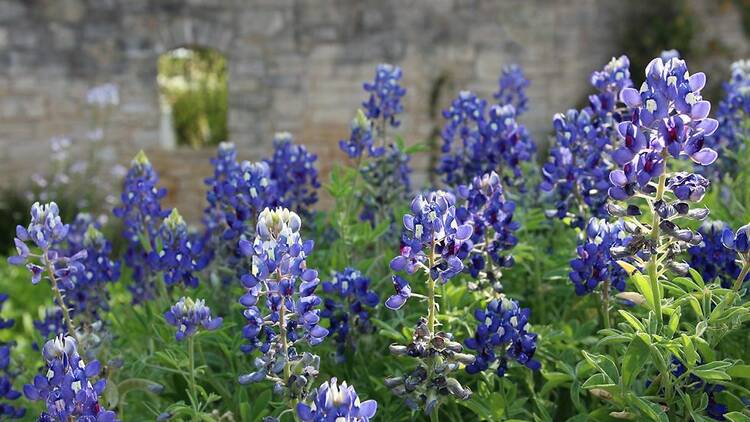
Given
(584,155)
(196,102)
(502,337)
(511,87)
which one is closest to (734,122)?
(511,87)

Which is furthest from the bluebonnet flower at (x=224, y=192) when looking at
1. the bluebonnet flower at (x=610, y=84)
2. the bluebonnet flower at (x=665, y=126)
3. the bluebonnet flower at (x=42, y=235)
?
the bluebonnet flower at (x=665, y=126)

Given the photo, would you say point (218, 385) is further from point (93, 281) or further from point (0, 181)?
point (0, 181)

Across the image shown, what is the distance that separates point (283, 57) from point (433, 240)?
7.16m

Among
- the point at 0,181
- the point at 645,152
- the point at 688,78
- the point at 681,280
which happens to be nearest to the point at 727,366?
the point at 681,280

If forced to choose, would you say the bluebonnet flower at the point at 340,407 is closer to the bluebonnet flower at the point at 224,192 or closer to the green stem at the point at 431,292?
the green stem at the point at 431,292

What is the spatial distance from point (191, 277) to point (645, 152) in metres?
1.39

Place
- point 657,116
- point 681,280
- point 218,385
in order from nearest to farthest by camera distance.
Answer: point 657,116 < point 681,280 < point 218,385

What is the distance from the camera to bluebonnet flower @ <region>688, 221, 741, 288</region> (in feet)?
7.64

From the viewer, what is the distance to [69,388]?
70.9 inches

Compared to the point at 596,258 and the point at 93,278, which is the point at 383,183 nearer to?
the point at 93,278

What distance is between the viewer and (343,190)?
9.52 ft

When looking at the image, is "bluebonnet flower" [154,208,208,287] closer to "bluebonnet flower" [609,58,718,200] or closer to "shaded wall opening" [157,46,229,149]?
"bluebonnet flower" [609,58,718,200]

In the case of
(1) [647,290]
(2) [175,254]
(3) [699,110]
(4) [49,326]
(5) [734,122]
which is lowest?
(4) [49,326]

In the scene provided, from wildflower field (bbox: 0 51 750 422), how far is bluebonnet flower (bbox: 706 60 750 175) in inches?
0.5
